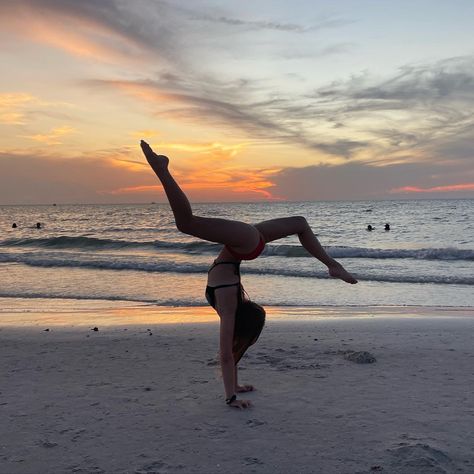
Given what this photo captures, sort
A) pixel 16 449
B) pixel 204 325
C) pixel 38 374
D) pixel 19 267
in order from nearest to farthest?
pixel 16 449 → pixel 38 374 → pixel 204 325 → pixel 19 267

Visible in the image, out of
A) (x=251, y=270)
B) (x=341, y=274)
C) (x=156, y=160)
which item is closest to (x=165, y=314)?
(x=341, y=274)

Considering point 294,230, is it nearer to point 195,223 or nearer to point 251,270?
point 195,223

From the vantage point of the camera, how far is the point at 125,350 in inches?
280

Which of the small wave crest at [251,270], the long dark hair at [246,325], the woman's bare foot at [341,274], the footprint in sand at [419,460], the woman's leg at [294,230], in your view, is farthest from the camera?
the small wave crest at [251,270]

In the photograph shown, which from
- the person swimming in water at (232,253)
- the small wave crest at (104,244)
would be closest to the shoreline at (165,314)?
the person swimming in water at (232,253)

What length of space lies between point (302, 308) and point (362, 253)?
1765cm

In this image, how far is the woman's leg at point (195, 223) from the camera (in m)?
4.17

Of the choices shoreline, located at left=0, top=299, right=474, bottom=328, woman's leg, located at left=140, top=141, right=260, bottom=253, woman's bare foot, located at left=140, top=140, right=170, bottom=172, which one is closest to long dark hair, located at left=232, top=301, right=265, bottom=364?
woman's leg, located at left=140, top=141, right=260, bottom=253

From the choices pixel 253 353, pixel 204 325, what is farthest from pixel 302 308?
pixel 253 353

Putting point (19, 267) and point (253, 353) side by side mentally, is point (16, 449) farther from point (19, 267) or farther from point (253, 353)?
point (19, 267)

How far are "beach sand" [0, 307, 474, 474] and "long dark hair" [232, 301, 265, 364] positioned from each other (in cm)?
52

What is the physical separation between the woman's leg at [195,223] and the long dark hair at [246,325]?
2.46ft

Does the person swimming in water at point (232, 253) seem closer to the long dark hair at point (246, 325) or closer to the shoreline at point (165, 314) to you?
the long dark hair at point (246, 325)

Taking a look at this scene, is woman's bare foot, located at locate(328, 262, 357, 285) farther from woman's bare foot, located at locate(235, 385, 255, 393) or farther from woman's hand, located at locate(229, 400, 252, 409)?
woman's bare foot, located at locate(235, 385, 255, 393)
